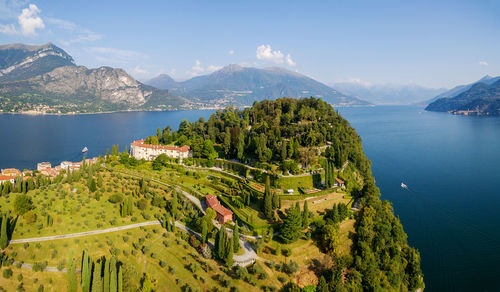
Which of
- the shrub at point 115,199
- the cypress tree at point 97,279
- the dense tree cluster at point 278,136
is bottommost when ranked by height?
the cypress tree at point 97,279

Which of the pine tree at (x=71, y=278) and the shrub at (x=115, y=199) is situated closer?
the pine tree at (x=71, y=278)

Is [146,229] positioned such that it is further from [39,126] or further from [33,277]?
[39,126]

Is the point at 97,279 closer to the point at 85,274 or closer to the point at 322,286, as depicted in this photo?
the point at 85,274

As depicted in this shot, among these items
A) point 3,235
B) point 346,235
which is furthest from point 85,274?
point 346,235

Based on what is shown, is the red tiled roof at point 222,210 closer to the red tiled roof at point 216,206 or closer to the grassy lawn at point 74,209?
the red tiled roof at point 216,206

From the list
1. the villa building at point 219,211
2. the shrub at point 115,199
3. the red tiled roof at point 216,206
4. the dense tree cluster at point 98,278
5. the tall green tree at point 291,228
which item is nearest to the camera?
the dense tree cluster at point 98,278

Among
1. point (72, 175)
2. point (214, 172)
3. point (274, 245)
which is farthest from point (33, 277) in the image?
point (214, 172)

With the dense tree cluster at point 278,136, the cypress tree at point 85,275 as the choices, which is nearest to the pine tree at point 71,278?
the cypress tree at point 85,275
